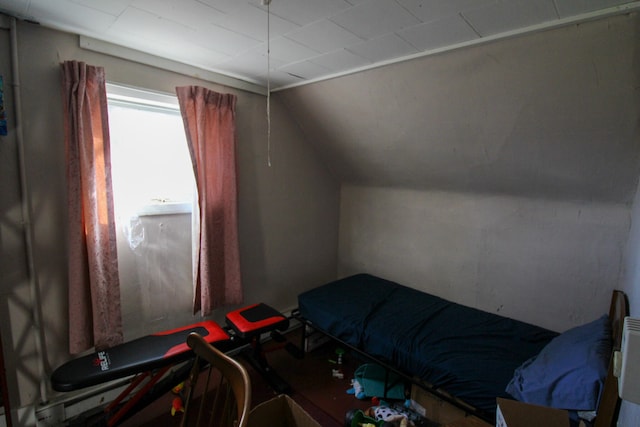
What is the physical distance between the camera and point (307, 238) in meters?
3.26

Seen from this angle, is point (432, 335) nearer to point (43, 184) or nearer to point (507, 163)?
point (507, 163)

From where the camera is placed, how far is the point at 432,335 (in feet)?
6.73

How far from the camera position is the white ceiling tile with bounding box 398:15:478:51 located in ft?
4.74

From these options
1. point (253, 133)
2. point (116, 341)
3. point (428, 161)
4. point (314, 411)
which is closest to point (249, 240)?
point (253, 133)

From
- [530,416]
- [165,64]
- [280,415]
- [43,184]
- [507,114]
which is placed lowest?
[280,415]

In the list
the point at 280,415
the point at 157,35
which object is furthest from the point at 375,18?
the point at 280,415

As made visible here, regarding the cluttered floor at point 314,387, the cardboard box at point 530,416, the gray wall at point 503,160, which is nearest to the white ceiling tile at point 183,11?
the gray wall at point 503,160

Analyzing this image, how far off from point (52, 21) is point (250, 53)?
1031 mm

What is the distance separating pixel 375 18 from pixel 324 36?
12.4 inches

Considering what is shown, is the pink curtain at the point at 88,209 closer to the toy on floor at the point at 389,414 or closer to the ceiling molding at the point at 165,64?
the ceiling molding at the point at 165,64

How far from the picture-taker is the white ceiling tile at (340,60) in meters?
1.88

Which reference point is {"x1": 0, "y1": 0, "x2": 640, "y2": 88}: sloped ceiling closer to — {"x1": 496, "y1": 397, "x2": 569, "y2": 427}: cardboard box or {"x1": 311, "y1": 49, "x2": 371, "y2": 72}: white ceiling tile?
{"x1": 311, "y1": 49, "x2": 371, "y2": 72}: white ceiling tile

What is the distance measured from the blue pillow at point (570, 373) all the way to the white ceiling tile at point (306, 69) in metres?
2.17

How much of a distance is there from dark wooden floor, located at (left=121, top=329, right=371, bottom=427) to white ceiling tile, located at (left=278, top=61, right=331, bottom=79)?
2112 millimetres
